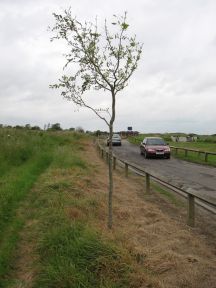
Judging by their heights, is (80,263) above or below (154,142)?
below

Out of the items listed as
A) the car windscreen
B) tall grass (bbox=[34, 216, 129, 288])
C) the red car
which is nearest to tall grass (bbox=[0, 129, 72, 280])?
tall grass (bbox=[34, 216, 129, 288])

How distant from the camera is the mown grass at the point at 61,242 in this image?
525cm

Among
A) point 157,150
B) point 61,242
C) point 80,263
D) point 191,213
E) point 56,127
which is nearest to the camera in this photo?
point 80,263

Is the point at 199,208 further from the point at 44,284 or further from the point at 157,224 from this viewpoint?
the point at 44,284

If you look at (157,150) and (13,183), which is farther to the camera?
(157,150)

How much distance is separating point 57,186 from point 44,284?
6.03 m

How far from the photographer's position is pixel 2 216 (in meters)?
9.02

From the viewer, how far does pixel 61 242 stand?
20.9ft

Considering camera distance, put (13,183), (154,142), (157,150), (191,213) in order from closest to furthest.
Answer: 1. (191,213)
2. (13,183)
3. (157,150)
4. (154,142)

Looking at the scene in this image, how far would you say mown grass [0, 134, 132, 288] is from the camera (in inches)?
207

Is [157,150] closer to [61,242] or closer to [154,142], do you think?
[154,142]

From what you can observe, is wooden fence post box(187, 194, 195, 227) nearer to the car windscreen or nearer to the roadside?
the roadside

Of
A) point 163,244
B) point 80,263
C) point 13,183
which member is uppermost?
point 13,183

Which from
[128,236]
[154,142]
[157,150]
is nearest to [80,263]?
[128,236]
